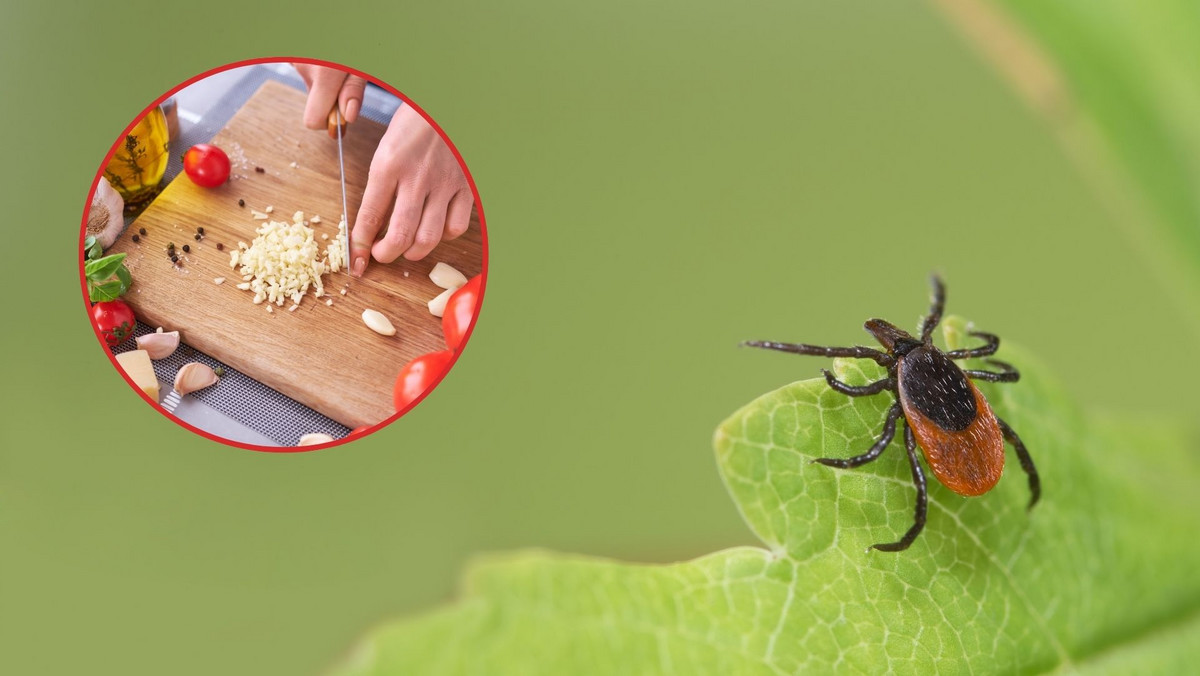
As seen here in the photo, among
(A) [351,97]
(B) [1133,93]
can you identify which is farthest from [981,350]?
(A) [351,97]

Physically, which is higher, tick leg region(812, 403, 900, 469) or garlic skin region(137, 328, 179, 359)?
tick leg region(812, 403, 900, 469)

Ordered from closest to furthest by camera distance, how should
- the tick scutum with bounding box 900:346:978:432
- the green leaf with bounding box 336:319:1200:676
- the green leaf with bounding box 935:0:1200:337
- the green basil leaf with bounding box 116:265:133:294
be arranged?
the green leaf with bounding box 336:319:1200:676, the tick scutum with bounding box 900:346:978:432, the green basil leaf with bounding box 116:265:133:294, the green leaf with bounding box 935:0:1200:337

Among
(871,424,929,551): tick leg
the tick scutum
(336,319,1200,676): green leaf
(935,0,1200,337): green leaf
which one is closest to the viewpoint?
(336,319,1200,676): green leaf

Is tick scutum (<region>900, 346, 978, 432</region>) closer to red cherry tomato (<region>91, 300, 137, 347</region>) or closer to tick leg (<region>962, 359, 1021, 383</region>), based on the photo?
tick leg (<region>962, 359, 1021, 383</region>)

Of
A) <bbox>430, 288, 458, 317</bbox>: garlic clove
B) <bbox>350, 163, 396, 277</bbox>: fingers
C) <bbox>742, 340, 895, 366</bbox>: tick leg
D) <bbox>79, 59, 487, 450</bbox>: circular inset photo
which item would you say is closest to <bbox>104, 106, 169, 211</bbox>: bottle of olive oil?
<bbox>79, 59, 487, 450</bbox>: circular inset photo

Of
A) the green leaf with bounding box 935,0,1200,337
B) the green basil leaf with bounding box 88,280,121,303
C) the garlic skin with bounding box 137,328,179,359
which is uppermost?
the green leaf with bounding box 935,0,1200,337

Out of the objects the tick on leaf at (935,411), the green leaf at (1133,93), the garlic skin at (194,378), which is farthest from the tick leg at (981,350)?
the garlic skin at (194,378)

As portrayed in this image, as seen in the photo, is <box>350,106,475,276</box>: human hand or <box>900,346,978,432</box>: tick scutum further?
<box>350,106,475,276</box>: human hand

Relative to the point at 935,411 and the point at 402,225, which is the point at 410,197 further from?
the point at 935,411
